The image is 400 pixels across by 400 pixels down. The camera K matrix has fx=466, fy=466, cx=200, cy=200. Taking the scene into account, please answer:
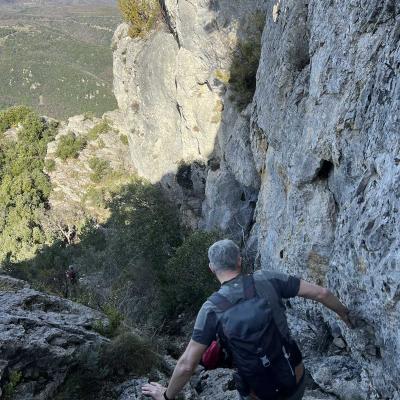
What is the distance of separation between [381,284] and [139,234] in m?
18.1

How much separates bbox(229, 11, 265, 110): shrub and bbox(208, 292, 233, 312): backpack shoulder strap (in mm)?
17658

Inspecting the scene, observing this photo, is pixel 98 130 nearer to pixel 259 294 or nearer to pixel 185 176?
pixel 185 176

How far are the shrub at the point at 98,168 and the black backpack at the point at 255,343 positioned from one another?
3686 centimetres

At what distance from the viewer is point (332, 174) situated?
8547 millimetres

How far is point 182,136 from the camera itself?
30.5m

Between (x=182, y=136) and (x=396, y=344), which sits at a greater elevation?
(x=396, y=344)

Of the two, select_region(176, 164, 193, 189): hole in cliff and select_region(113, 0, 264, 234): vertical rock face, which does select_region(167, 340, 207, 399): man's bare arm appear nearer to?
select_region(113, 0, 264, 234): vertical rock face

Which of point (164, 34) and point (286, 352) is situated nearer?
point (286, 352)

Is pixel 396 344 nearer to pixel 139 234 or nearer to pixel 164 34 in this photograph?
pixel 139 234

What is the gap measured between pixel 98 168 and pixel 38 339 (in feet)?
113

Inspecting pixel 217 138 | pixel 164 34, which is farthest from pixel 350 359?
pixel 164 34

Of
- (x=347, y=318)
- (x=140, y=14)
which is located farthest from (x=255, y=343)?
(x=140, y=14)

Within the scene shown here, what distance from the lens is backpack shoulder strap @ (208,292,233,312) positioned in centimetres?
A: 390

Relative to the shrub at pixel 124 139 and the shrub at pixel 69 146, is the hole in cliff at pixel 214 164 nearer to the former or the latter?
the shrub at pixel 124 139
